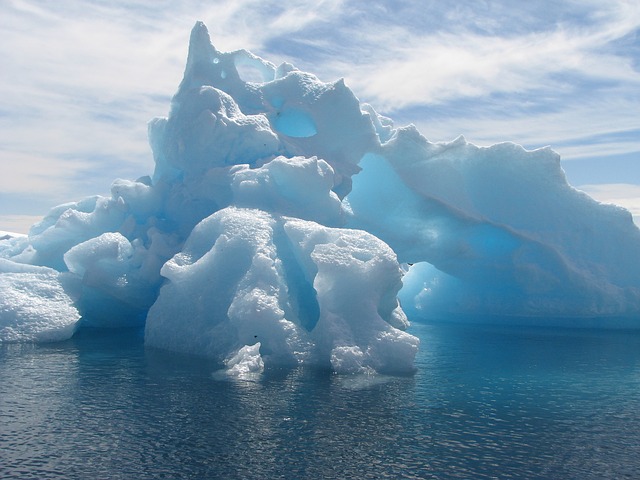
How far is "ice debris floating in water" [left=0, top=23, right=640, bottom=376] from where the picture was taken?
12.5 metres

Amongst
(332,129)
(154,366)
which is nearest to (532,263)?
(332,129)

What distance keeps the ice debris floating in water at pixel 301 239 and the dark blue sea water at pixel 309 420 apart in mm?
1062

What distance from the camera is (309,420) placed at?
8.55 m

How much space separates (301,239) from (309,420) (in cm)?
548

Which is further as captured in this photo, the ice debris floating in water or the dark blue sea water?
the ice debris floating in water

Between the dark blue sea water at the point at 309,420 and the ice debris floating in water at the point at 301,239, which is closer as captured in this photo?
the dark blue sea water at the point at 309,420

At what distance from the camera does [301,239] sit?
13.5 meters

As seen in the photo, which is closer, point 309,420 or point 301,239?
point 309,420

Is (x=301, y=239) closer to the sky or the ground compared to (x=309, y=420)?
closer to the sky

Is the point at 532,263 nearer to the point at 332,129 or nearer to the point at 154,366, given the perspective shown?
the point at 332,129

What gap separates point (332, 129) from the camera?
18672mm

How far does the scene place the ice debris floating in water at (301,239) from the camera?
491 inches

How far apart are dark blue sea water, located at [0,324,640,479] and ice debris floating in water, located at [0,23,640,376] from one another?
→ 1062 mm

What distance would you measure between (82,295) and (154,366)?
520 centimetres
